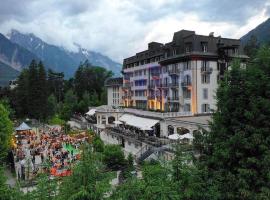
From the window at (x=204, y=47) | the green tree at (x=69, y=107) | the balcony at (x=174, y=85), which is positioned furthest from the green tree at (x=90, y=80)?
the window at (x=204, y=47)

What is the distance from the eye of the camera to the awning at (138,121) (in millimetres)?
52541

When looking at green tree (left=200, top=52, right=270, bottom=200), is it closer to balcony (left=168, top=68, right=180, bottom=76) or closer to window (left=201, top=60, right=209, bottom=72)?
window (left=201, top=60, right=209, bottom=72)

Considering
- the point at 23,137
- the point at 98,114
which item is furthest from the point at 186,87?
the point at 23,137

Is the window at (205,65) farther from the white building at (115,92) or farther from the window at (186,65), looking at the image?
the white building at (115,92)

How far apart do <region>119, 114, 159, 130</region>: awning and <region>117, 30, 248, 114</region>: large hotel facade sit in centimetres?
357

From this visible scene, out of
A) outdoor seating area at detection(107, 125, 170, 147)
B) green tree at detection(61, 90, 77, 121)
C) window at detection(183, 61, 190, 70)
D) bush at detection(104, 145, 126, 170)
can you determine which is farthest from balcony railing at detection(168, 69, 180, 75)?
green tree at detection(61, 90, 77, 121)

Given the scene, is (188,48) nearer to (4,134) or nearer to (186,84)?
(186,84)

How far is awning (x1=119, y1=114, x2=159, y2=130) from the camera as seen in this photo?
52541mm

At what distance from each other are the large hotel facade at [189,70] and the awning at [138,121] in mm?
3575

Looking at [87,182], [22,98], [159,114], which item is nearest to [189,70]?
[159,114]

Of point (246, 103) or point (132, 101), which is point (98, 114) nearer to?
point (132, 101)

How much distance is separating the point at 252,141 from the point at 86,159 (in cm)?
797

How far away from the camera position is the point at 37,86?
8475 cm

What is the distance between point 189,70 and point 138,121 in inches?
465
